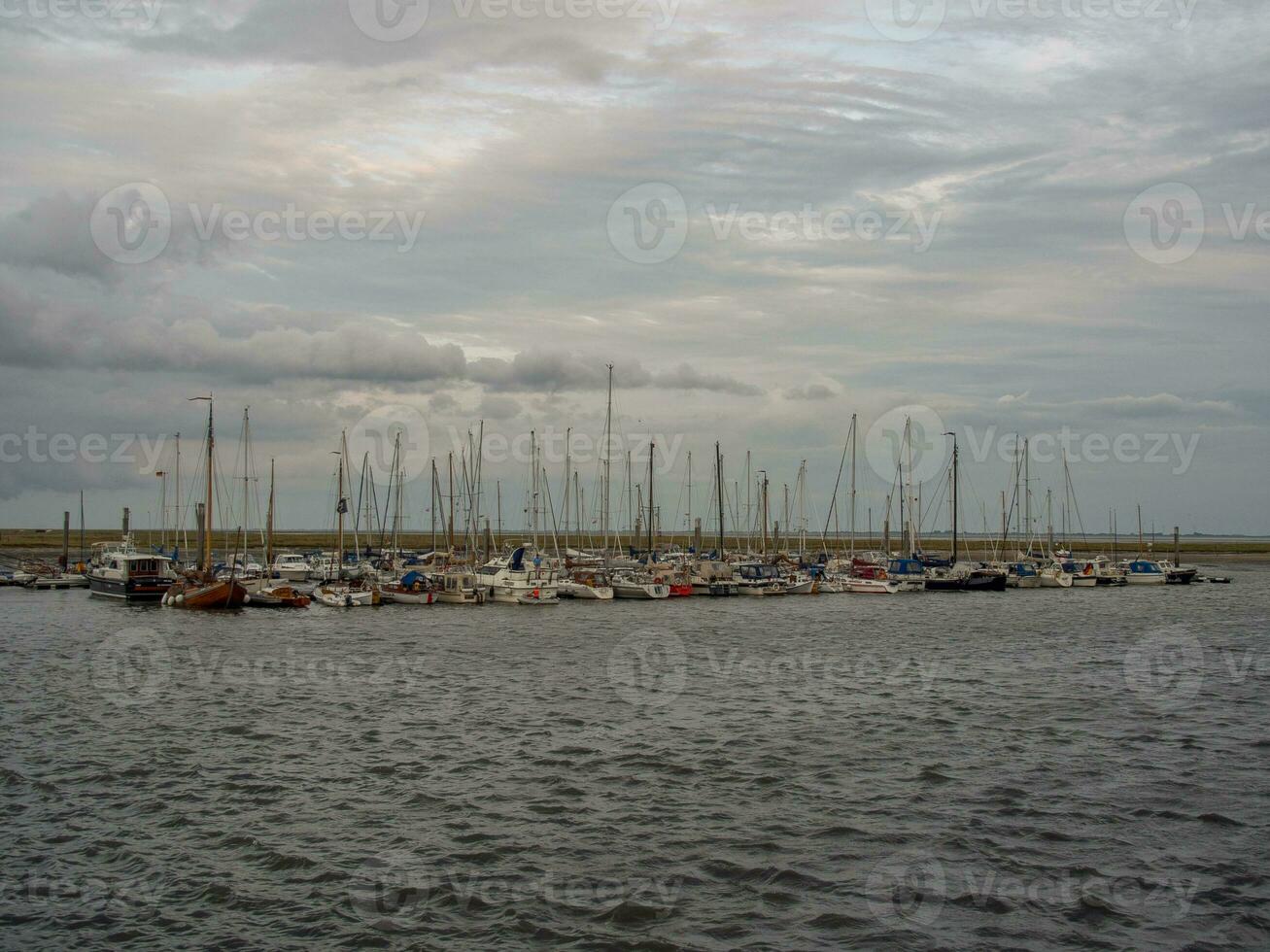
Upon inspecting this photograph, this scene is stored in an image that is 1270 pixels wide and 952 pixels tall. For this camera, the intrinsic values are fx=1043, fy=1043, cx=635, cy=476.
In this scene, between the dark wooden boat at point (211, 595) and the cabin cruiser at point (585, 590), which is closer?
the dark wooden boat at point (211, 595)

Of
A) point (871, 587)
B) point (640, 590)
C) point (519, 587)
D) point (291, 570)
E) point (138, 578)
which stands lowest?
point (871, 587)

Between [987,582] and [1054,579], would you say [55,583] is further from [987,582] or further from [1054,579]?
[1054,579]

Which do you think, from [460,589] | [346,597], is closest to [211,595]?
[346,597]

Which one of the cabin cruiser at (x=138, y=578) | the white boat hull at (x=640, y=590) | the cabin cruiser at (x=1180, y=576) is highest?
the cabin cruiser at (x=138, y=578)

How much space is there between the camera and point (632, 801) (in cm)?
2281

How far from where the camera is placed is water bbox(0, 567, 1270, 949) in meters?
16.3

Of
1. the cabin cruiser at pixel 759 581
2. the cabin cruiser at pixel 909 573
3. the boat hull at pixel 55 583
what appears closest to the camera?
the cabin cruiser at pixel 759 581

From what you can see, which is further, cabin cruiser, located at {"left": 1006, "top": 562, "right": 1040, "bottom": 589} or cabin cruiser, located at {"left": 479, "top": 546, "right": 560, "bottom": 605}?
cabin cruiser, located at {"left": 1006, "top": 562, "right": 1040, "bottom": 589}

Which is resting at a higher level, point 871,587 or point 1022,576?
point 1022,576

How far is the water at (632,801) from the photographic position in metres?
16.3

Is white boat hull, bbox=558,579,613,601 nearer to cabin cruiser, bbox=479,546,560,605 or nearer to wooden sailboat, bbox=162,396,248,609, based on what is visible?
cabin cruiser, bbox=479,546,560,605

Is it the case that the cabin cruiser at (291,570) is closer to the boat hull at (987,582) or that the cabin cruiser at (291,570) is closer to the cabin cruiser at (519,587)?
the cabin cruiser at (519,587)

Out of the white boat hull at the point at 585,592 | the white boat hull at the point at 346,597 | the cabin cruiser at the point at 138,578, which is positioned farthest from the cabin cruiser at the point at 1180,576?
the cabin cruiser at the point at 138,578

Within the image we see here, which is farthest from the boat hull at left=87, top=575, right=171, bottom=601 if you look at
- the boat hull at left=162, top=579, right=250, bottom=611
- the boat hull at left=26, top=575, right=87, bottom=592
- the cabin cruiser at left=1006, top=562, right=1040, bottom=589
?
the cabin cruiser at left=1006, top=562, right=1040, bottom=589
